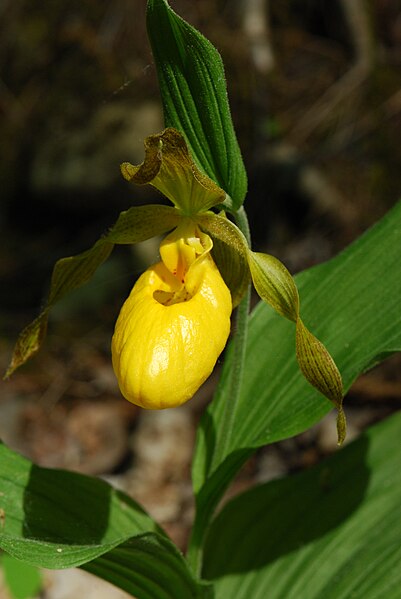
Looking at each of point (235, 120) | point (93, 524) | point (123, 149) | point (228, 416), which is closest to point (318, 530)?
point (228, 416)

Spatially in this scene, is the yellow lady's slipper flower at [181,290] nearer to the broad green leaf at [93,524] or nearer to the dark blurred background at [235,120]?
the broad green leaf at [93,524]

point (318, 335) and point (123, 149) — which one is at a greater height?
point (318, 335)

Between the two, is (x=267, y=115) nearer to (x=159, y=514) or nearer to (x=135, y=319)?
(x=159, y=514)

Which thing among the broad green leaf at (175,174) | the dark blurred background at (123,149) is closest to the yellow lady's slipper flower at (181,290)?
the broad green leaf at (175,174)

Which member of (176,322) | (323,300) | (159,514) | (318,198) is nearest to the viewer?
(176,322)

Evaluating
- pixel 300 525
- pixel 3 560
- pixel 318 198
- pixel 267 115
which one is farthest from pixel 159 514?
pixel 267 115

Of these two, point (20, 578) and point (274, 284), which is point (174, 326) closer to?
point (274, 284)
